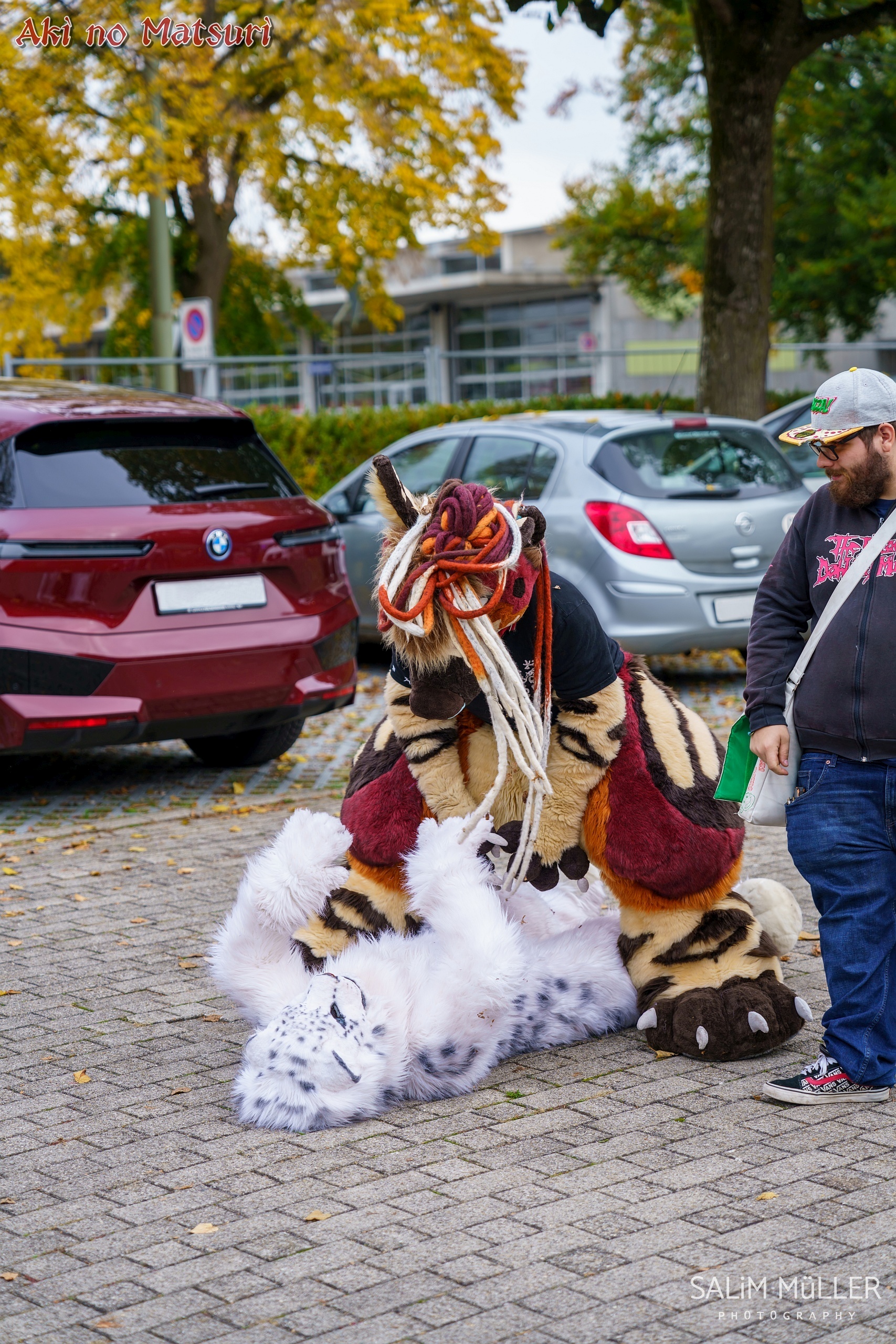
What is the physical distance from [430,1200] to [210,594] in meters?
4.06

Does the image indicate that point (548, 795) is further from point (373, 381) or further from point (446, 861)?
point (373, 381)

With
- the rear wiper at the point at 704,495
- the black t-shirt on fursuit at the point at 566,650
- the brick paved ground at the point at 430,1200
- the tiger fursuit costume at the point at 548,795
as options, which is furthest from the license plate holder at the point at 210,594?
the rear wiper at the point at 704,495

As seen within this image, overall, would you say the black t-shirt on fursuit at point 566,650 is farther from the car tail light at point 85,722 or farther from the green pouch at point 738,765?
the car tail light at point 85,722

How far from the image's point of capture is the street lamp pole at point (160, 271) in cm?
1594

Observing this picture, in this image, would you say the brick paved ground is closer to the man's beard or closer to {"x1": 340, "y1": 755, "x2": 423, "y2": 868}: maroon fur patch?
{"x1": 340, "y1": 755, "x2": 423, "y2": 868}: maroon fur patch

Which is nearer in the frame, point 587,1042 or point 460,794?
point 460,794

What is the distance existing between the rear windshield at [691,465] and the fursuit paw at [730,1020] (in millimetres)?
5477

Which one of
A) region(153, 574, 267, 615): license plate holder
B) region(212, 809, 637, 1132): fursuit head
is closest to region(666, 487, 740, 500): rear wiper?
region(153, 574, 267, 615): license plate holder

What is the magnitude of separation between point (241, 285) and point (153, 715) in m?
22.8

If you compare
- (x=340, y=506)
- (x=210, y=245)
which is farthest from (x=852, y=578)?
(x=210, y=245)

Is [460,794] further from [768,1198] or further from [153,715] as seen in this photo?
[153,715]

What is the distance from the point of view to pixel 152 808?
7.13 m

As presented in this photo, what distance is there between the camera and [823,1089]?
3613mm

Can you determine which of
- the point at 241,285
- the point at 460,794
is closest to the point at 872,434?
the point at 460,794
